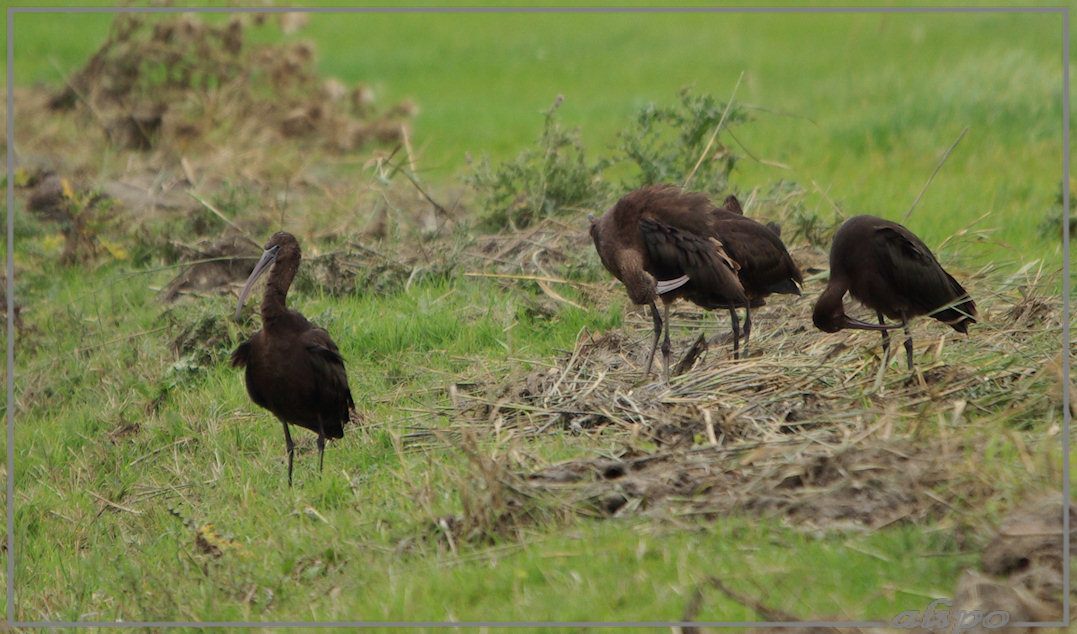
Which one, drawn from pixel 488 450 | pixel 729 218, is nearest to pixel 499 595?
pixel 488 450

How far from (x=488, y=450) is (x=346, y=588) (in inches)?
40.6

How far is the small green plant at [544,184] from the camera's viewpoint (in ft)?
31.4

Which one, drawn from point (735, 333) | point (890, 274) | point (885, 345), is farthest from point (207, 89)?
point (885, 345)

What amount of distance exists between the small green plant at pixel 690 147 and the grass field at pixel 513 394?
232mm

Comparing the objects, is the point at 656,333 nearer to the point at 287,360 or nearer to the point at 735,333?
the point at 735,333

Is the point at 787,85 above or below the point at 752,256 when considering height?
below

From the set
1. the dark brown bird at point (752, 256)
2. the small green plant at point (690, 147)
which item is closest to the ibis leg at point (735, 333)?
the dark brown bird at point (752, 256)

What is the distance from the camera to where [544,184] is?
954 centimetres

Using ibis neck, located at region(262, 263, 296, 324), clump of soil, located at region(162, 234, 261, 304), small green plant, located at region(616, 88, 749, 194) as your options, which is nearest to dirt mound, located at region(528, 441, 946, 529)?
ibis neck, located at region(262, 263, 296, 324)

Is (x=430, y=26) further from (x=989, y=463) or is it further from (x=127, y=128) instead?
(x=989, y=463)

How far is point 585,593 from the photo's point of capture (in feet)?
14.6

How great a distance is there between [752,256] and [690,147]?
270 cm

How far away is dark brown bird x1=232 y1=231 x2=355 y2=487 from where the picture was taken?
6262 mm

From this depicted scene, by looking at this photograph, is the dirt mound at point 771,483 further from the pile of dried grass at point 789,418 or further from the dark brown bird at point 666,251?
the dark brown bird at point 666,251
